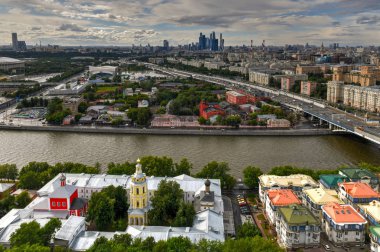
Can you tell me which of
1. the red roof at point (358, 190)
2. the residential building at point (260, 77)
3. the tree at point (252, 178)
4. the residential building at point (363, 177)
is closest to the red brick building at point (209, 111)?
the tree at point (252, 178)

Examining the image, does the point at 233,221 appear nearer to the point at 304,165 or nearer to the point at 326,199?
the point at 326,199

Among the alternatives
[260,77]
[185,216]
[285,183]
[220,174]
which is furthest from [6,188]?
Result: [260,77]

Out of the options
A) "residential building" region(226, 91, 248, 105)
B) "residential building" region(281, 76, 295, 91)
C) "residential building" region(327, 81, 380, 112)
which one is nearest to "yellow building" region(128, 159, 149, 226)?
"residential building" region(226, 91, 248, 105)

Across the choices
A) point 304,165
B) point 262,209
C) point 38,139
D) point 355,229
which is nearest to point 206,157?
point 304,165

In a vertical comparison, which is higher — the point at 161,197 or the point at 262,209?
the point at 161,197

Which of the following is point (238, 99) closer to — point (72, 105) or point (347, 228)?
point (72, 105)

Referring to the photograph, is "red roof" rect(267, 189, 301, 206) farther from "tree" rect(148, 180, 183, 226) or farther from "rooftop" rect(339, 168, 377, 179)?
"tree" rect(148, 180, 183, 226)
